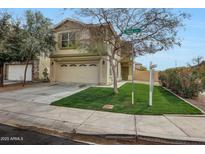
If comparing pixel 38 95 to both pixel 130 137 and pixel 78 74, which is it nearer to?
pixel 78 74

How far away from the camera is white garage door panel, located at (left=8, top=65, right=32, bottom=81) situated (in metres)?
23.2

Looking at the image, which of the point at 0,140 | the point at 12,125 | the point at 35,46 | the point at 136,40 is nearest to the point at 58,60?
the point at 35,46

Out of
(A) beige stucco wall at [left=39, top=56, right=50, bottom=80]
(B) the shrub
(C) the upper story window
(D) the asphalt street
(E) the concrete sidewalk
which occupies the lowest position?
(D) the asphalt street

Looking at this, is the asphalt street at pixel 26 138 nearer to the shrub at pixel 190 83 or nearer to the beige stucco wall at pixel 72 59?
the shrub at pixel 190 83

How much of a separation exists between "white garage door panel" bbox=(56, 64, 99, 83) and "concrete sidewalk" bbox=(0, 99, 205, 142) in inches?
393

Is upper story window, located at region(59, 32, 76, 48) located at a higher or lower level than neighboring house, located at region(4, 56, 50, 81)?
higher

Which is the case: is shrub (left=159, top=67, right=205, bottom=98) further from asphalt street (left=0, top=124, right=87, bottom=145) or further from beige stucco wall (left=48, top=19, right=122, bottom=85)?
asphalt street (left=0, top=124, right=87, bottom=145)

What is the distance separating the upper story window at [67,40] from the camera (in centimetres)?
1850

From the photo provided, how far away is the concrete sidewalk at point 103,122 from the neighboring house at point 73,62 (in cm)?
965

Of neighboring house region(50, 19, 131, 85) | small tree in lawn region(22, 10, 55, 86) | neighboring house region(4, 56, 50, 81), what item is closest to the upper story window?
neighboring house region(50, 19, 131, 85)

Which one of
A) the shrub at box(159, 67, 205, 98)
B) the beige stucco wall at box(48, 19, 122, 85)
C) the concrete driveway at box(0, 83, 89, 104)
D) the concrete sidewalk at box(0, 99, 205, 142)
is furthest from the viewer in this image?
the beige stucco wall at box(48, 19, 122, 85)

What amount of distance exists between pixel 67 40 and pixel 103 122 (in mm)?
13909

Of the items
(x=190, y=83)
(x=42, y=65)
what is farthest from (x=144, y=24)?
(x=42, y=65)

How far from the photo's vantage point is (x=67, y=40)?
62.6 ft
